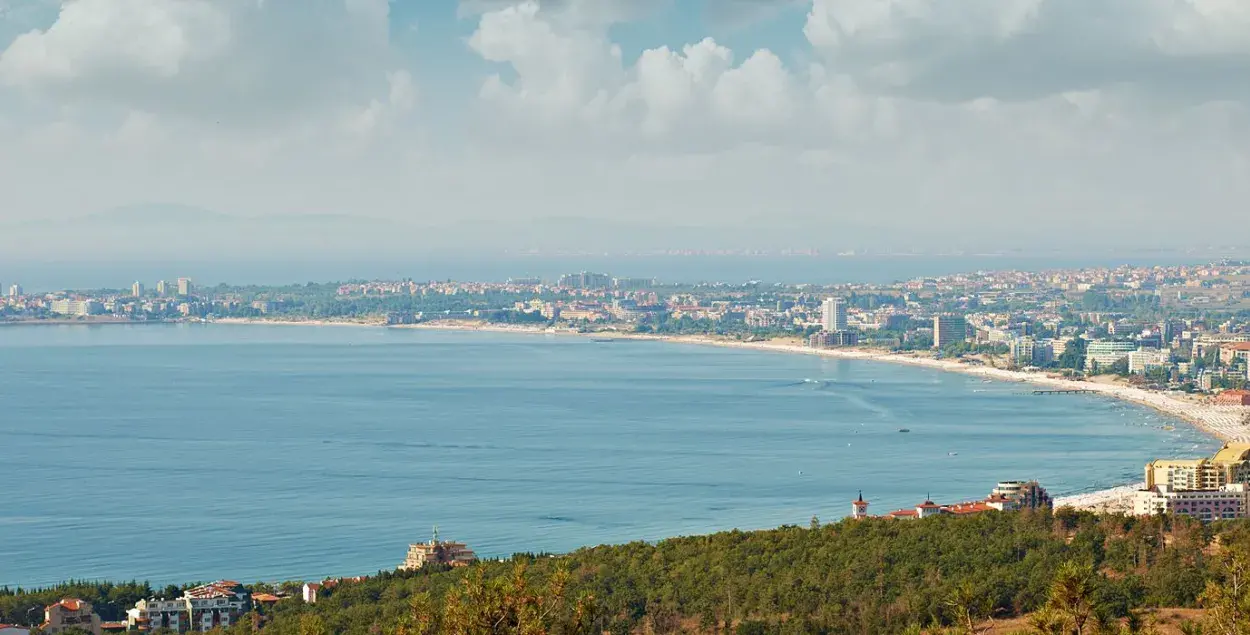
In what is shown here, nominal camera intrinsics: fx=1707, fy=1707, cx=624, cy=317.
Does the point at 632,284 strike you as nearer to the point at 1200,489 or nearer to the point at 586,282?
the point at 586,282

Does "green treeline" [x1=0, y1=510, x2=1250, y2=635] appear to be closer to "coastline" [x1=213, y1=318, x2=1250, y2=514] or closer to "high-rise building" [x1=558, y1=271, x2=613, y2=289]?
"coastline" [x1=213, y1=318, x2=1250, y2=514]

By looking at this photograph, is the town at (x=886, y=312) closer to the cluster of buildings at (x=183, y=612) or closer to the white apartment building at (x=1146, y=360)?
the white apartment building at (x=1146, y=360)

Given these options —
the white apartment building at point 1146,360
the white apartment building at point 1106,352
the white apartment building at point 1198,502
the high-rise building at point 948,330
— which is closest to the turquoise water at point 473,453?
the white apartment building at point 1198,502

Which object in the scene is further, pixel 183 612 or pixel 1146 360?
pixel 1146 360

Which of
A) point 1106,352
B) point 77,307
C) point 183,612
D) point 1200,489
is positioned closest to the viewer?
point 183,612

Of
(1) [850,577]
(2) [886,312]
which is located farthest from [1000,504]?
(2) [886,312]

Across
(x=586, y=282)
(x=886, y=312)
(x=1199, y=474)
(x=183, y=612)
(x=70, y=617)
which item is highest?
(x=586, y=282)

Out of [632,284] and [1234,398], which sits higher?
[632,284]
